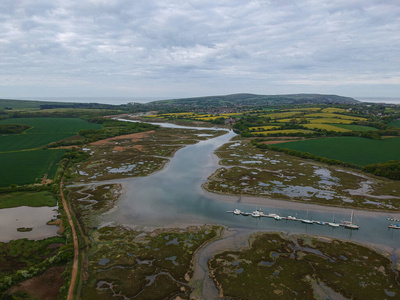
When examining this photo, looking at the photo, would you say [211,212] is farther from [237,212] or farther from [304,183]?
[304,183]

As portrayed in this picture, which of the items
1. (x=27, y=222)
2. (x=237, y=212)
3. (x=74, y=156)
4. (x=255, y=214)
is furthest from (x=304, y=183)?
(x=74, y=156)

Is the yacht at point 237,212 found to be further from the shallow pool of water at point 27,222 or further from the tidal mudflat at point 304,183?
the shallow pool of water at point 27,222

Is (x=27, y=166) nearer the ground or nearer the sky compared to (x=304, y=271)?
nearer the sky

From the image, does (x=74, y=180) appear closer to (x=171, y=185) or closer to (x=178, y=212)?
(x=171, y=185)

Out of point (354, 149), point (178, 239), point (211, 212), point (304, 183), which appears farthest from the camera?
point (354, 149)

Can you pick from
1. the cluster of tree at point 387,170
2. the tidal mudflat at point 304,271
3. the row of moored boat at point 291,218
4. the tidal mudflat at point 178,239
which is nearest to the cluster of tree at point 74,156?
the tidal mudflat at point 178,239

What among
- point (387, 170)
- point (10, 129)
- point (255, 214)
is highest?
point (10, 129)

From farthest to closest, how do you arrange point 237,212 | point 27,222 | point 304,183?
point 304,183 < point 237,212 < point 27,222

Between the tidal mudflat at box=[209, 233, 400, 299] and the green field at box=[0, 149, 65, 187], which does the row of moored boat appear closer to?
the tidal mudflat at box=[209, 233, 400, 299]
